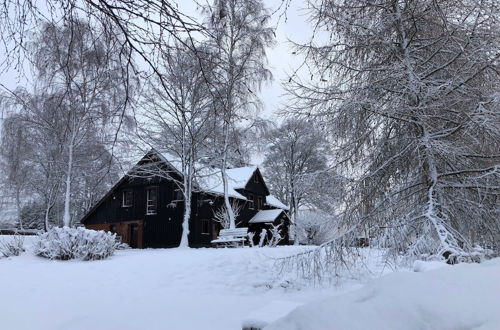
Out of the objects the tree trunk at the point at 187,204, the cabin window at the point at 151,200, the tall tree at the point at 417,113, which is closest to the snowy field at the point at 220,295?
the tall tree at the point at 417,113

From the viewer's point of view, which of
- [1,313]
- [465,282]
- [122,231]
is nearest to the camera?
[465,282]

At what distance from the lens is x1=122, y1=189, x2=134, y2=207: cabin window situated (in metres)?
25.4

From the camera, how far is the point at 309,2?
6.43 meters

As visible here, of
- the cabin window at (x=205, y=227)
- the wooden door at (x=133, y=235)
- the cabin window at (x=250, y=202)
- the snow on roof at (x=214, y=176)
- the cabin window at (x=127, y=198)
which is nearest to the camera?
the snow on roof at (x=214, y=176)

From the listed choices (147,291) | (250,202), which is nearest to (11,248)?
(147,291)

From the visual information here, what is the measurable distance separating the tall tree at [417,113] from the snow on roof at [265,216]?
2041cm

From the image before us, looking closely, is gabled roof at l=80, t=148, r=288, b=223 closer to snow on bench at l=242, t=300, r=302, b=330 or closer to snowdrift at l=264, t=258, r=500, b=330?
snow on bench at l=242, t=300, r=302, b=330

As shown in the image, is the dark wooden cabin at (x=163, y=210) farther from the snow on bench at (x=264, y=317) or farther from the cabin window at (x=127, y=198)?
the snow on bench at (x=264, y=317)

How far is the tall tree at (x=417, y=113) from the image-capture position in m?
5.77

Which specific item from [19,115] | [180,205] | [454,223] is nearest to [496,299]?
[454,223]

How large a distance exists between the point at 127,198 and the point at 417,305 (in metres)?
25.3

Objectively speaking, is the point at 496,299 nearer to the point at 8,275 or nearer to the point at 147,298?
the point at 147,298

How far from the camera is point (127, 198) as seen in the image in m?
25.7

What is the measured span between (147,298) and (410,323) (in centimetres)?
750
